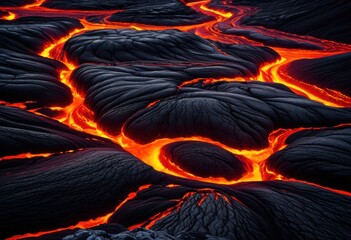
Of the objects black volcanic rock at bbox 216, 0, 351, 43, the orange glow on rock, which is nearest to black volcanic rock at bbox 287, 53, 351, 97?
black volcanic rock at bbox 216, 0, 351, 43

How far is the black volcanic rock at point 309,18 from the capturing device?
19.3 feet

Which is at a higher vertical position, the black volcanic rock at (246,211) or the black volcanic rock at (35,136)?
the black volcanic rock at (35,136)

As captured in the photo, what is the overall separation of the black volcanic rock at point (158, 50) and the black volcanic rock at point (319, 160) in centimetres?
184

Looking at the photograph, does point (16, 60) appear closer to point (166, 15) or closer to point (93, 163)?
point (93, 163)

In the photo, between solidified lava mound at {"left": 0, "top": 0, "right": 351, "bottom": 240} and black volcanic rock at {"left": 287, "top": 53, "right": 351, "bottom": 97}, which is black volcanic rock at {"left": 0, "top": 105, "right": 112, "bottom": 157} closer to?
solidified lava mound at {"left": 0, "top": 0, "right": 351, "bottom": 240}

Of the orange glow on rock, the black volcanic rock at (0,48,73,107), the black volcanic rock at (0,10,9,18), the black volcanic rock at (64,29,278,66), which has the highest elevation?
the black volcanic rock at (0,10,9,18)

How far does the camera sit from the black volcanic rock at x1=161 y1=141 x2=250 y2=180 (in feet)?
8.11

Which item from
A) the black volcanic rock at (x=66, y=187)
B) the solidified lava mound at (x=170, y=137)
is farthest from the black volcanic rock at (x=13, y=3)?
the black volcanic rock at (x=66, y=187)

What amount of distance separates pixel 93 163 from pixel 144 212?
57 cm

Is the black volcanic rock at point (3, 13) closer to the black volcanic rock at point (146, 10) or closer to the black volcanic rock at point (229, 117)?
the black volcanic rock at point (146, 10)

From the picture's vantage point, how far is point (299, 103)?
3363mm

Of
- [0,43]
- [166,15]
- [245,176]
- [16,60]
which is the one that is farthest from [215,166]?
[166,15]

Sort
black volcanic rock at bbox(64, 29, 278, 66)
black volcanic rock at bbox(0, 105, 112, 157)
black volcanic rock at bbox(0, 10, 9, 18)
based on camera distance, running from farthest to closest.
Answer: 1. black volcanic rock at bbox(0, 10, 9, 18)
2. black volcanic rock at bbox(64, 29, 278, 66)
3. black volcanic rock at bbox(0, 105, 112, 157)

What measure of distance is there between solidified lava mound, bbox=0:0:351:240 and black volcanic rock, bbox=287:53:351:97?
2 cm
